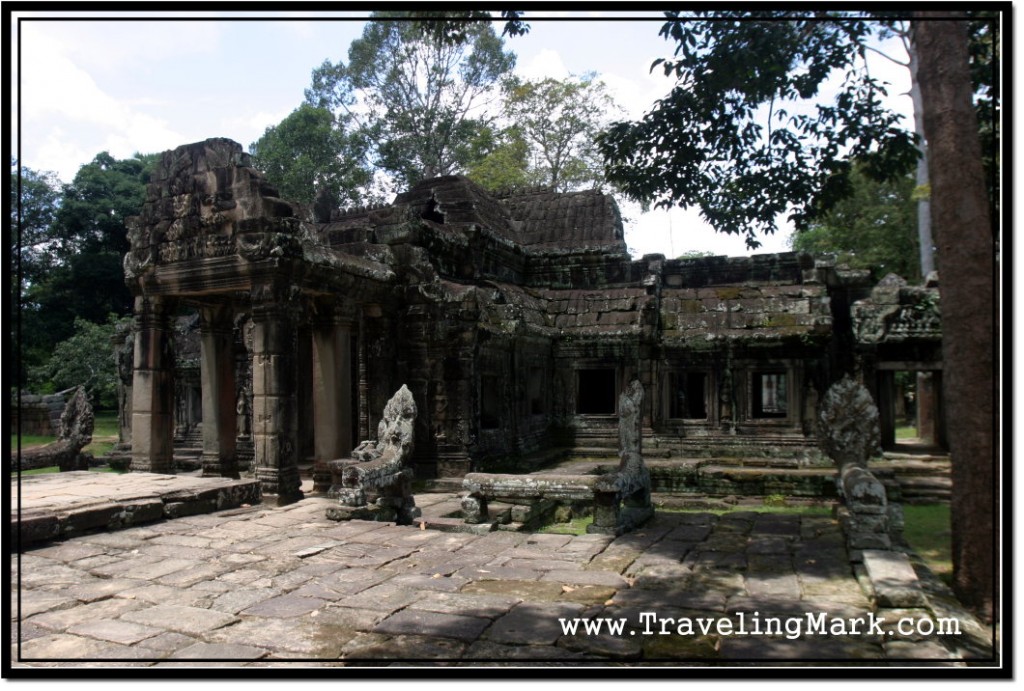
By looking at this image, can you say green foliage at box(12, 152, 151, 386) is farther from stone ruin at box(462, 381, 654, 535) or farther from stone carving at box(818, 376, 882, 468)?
stone carving at box(818, 376, 882, 468)

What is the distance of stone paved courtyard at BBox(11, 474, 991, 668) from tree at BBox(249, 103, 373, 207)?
26.4 metres

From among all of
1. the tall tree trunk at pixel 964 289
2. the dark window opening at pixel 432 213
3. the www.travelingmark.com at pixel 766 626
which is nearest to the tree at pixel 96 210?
the dark window opening at pixel 432 213

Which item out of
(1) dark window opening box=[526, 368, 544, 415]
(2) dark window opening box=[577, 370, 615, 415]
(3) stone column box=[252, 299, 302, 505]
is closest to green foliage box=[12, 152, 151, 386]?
(2) dark window opening box=[577, 370, 615, 415]

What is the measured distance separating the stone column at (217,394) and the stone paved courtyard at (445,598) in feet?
9.68

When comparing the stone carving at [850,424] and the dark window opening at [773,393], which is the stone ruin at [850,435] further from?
the dark window opening at [773,393]

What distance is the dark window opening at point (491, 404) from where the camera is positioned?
13.3 meters

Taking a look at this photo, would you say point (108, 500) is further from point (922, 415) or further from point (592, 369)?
point (922, 415)

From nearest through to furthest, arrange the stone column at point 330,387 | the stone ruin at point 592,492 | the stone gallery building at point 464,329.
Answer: the stone ruin at point 592,492 < the stone gallery building at point 464,329 < the stone column at point 330,387

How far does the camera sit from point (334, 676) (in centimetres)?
384

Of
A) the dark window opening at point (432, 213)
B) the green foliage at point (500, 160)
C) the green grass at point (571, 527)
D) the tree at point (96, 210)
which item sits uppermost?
the green foliage at point (500, 160)

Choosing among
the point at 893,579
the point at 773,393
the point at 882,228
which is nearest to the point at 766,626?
the point at 893,579

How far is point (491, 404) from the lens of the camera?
44.0ft

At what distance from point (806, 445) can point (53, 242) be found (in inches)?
1096

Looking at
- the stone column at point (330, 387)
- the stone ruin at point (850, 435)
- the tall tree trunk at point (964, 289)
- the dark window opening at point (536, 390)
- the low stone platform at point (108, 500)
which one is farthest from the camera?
the dark window opening at point (536, 390)
